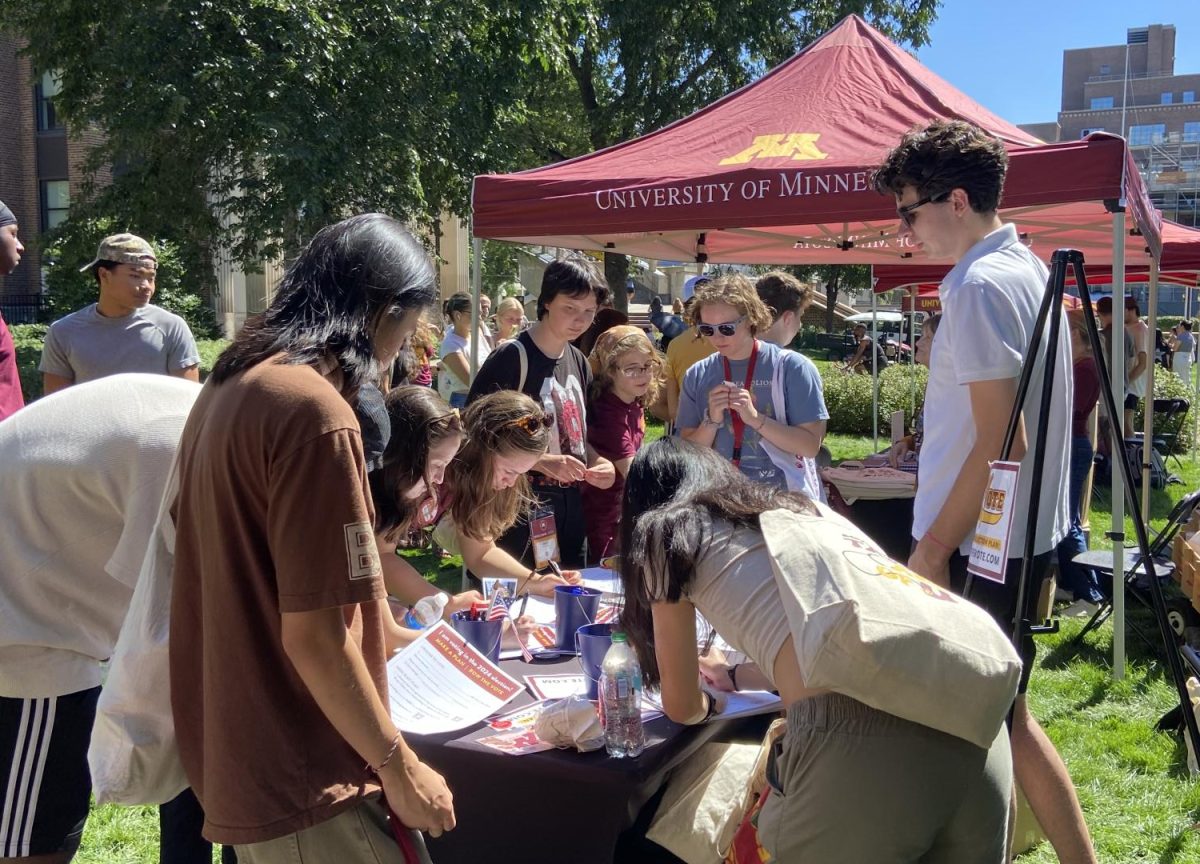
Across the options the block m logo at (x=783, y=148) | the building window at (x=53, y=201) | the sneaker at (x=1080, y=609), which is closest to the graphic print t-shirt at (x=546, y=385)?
the block m logo at (x=783, y=148)

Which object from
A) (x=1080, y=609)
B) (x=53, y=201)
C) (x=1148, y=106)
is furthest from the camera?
(x=1148, y=106)

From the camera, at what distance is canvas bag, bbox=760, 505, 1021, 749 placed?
1551mm

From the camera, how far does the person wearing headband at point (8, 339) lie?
10.2ft

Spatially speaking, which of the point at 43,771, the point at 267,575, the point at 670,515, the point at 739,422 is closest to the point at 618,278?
the point at 739,422

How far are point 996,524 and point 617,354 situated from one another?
2355mm

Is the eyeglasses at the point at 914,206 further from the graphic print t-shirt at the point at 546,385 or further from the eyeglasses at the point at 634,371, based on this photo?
the eyeglasses at the point at 634,371

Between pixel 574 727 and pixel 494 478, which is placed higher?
pixel 494 478

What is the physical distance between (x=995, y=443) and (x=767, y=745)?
963 millimetres

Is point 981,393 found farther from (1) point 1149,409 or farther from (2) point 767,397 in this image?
(1) point 1149,409

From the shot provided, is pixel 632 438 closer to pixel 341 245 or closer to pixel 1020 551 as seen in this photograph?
pixel 1020 551

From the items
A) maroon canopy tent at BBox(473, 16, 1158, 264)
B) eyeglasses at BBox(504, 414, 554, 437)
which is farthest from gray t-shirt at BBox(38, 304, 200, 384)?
eyeglasses at BBox(504, 414, 554, 437)

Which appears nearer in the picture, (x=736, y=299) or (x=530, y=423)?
(x=530, y=423)

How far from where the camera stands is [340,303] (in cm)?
148

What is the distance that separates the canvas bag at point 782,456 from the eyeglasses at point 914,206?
1.35 metres
